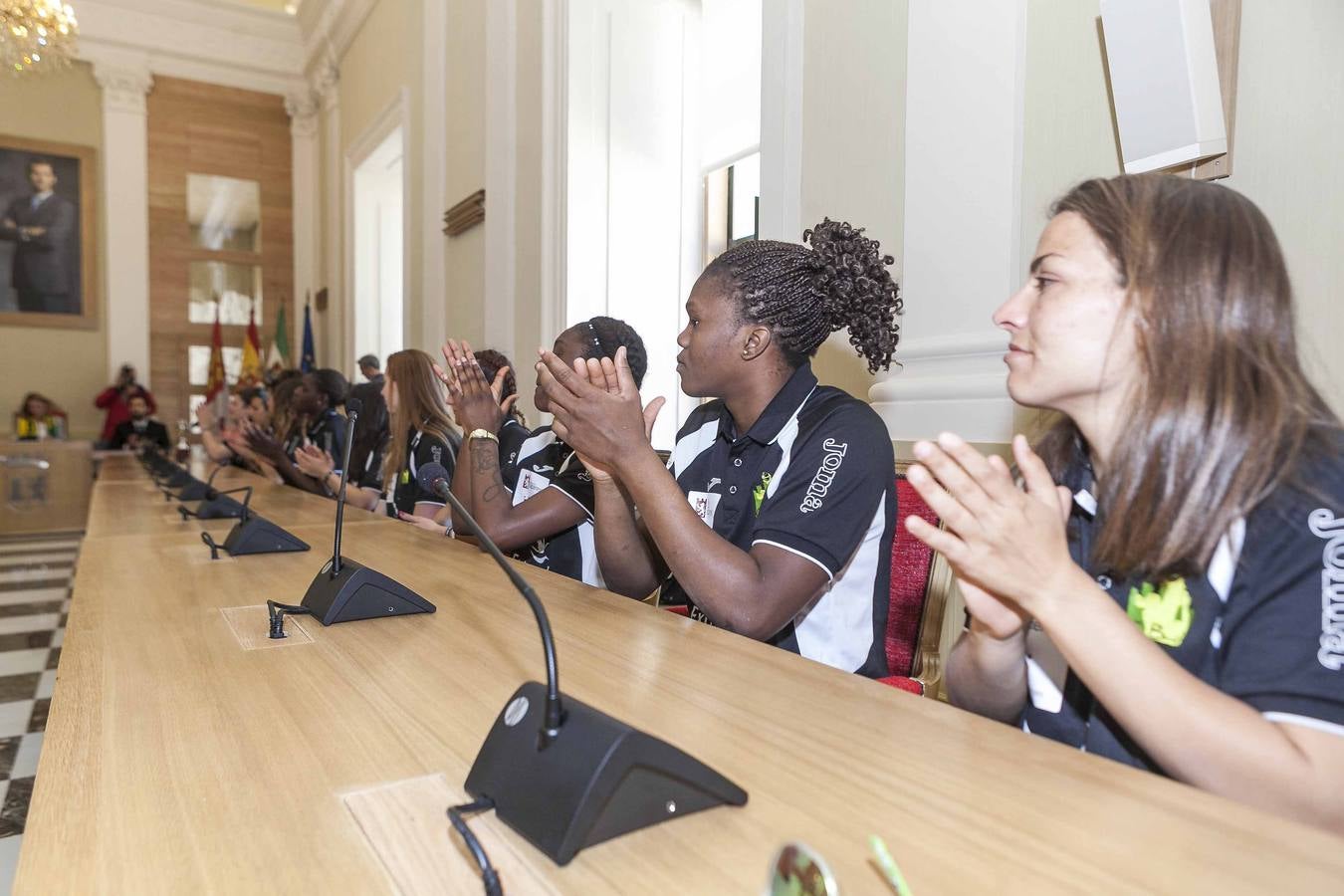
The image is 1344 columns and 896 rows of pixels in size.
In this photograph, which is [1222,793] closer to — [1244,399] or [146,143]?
[1244,399]

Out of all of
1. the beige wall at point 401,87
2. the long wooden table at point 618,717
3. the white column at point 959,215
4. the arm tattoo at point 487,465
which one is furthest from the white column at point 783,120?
the beige wall at point 401,87

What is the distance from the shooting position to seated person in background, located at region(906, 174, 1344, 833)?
2.24ft

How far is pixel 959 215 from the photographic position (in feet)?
6.13

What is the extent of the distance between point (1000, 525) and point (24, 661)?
3568 millimetres

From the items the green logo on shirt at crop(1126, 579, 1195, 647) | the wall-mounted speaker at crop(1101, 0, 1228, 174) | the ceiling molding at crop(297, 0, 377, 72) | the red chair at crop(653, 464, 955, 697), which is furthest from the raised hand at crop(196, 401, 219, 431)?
the green logo on shirt at crop(1126, 579, 1195, 647)

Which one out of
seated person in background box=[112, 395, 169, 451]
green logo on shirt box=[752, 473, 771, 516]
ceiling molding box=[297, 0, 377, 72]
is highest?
ceiling molding box=[297, 0, 377, 72]

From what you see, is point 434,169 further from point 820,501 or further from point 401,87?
point 820,501

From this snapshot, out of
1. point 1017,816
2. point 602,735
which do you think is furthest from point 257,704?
point 1017,816

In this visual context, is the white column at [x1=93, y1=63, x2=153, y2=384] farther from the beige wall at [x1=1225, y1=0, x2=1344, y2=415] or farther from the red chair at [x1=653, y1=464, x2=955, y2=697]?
the beige wall at [x1=1225, y1=0, x2=1344, y2=415]

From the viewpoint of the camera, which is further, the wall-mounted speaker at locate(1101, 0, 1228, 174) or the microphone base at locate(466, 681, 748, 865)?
the wall-mounted speaker at locate(1101, 0, 1228, 174)

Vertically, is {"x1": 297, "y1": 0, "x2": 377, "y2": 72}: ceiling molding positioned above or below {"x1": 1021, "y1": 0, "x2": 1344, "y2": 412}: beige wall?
above

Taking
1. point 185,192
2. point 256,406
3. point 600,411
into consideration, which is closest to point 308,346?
point 185,192

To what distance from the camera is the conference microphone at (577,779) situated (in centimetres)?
57

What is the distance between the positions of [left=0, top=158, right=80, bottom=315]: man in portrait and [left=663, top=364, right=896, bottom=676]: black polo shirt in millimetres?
8120
